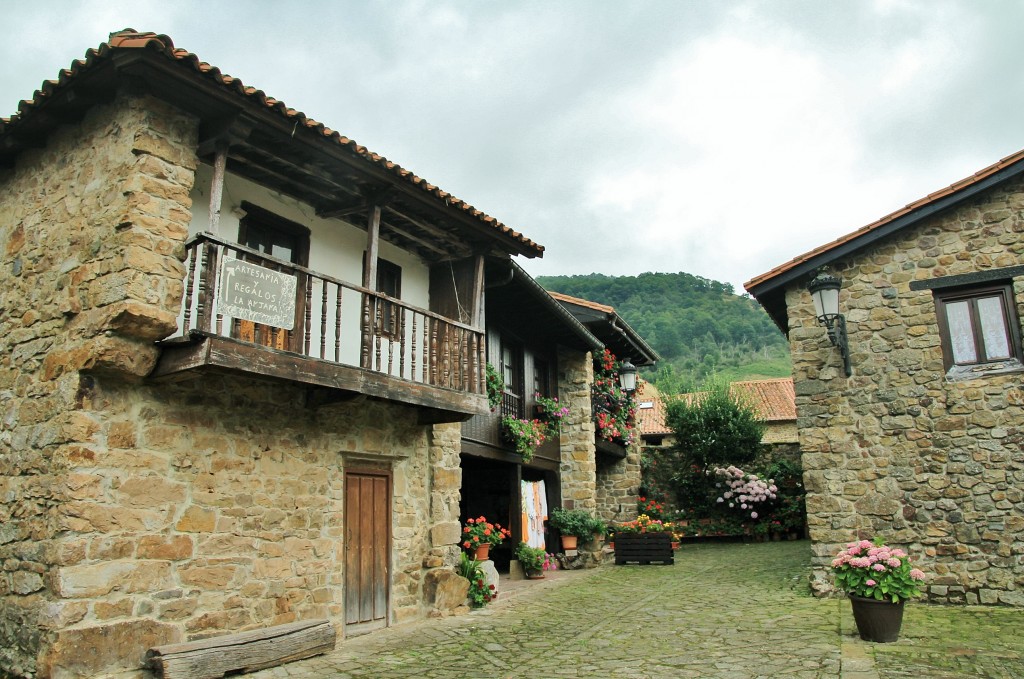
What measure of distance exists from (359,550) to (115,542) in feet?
9.10

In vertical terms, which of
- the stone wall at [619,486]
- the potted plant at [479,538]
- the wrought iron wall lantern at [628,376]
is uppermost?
the wrought iron wall lantern at [628,376]

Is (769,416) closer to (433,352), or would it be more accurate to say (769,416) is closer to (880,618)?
(880,618)

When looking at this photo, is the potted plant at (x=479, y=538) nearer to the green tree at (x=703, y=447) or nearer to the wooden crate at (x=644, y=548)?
the wooden crate at (x=644, y=548)

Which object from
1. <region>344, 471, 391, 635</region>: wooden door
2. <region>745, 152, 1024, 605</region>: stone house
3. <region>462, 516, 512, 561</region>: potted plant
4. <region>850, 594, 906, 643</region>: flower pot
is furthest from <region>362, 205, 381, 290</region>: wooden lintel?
<region>745, 152, 1024, 605</region>: stone house

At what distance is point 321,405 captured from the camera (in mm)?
7062

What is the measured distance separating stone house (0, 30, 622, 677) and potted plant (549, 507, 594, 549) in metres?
5.58

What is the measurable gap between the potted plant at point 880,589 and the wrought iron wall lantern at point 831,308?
3.28 meters

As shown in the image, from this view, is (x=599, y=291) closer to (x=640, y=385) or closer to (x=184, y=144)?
(x=640, y=385)

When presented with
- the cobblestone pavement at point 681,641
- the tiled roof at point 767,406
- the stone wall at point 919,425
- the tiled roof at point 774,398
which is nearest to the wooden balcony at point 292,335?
the cobblestone pavement at point 681,641

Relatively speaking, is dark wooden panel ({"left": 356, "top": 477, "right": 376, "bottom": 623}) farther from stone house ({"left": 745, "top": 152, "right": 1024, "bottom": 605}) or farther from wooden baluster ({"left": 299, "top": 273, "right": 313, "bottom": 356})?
stone house ({"left": 745, "top": 152, "right": 1024, "bottom": 605})

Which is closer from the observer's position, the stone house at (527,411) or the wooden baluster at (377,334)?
the wooden baluster at (377,334)

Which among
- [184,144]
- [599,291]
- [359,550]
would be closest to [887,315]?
[359,550]

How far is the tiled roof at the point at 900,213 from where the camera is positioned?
9.12 m

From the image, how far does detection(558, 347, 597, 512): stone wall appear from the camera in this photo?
1412 cm
